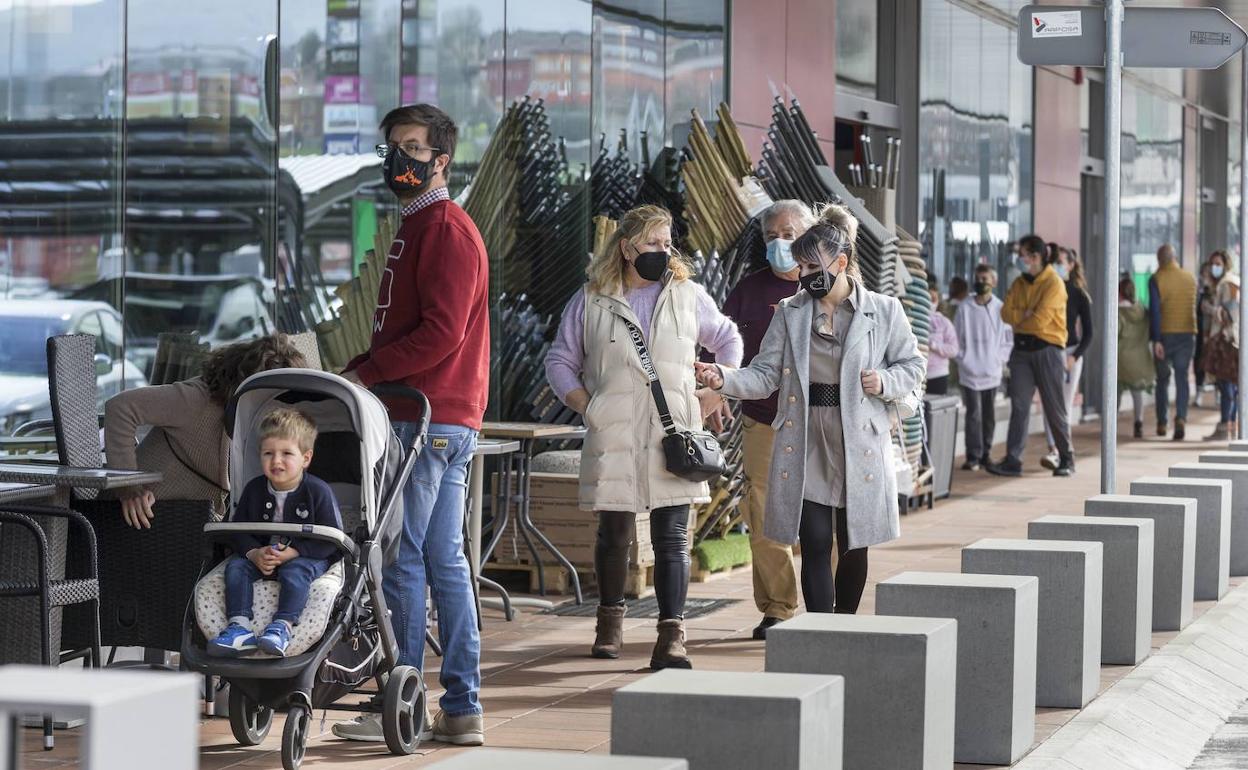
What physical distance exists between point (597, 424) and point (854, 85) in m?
10.8

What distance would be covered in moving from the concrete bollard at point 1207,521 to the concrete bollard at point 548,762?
697 centimetres

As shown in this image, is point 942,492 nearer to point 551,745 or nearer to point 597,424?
point 597,424

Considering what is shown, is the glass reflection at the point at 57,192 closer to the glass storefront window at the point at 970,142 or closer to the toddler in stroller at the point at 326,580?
the toddler in stroller at the point at 326,580

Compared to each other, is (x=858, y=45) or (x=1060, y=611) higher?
(x=858, y=45)

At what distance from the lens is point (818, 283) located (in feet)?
25.8

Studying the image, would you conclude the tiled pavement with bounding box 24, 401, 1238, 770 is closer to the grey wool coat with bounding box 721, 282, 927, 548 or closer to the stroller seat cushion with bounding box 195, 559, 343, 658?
the stroller seat cushion with bounding box 195, 559, 343, 658

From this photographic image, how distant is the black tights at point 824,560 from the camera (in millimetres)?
8008

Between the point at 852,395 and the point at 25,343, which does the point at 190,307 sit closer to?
the point at 25,343

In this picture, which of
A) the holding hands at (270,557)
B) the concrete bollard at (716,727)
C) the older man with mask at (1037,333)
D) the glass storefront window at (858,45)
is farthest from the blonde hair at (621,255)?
the glass storefront window at (858,45)

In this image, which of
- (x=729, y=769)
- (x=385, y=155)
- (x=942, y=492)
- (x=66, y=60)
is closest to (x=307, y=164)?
(x=66, y=60)

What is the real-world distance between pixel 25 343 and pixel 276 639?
261 cm

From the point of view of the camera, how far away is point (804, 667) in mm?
5703

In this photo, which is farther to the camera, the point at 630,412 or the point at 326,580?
the point at 630,412

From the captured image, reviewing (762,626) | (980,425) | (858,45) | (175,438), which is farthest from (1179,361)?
(175,438)
